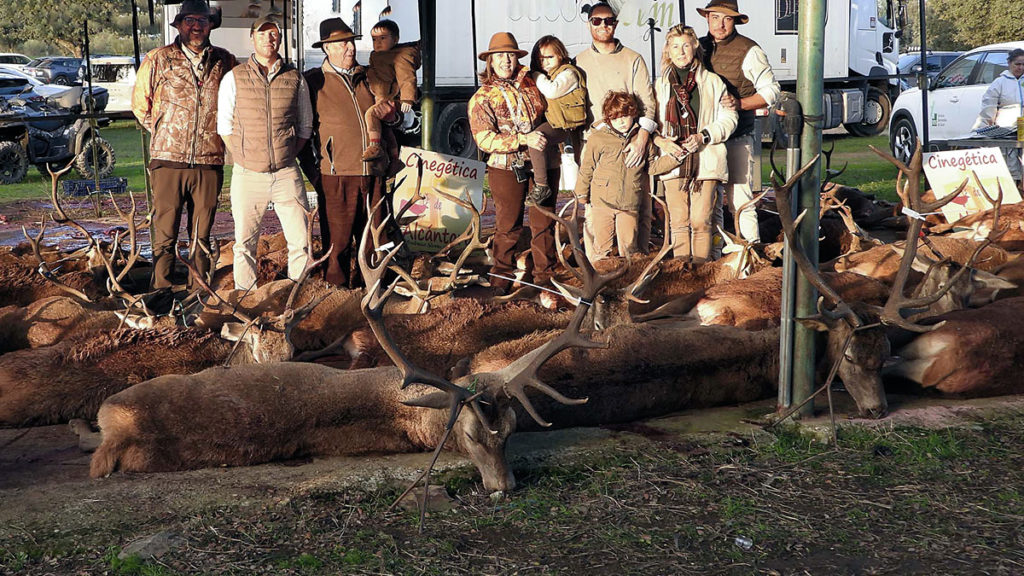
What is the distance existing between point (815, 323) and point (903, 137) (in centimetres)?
1282

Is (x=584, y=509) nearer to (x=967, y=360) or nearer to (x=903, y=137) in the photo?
(x=967, y=360)

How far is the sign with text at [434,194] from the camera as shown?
890 cm

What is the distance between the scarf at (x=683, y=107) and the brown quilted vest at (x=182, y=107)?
308 cm

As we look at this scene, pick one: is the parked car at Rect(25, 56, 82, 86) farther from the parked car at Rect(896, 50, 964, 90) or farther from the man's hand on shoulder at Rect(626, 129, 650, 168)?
the man's hand on shoulder at Rect(626, 129, 650, 168)

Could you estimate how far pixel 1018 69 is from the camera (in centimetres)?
1362

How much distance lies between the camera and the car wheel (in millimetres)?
16672

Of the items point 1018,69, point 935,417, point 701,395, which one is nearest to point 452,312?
point 701,395

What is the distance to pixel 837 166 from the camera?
55.8 ft

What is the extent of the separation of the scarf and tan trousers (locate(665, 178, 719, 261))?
6.3 inches

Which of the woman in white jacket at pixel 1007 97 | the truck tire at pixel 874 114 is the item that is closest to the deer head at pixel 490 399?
the woman in white jacket at pixel 1007 97

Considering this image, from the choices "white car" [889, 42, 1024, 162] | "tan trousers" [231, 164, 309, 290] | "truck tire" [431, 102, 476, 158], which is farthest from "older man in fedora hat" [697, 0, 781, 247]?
"truck tire" [431, 102, 476, 158]

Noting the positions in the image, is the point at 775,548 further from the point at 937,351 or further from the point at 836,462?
the point at 937,351

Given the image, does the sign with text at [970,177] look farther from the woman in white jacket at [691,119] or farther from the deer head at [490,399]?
the deer head at [490,399]

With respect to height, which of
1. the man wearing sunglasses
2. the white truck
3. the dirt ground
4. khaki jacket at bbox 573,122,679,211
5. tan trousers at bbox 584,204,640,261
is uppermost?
the white truck
